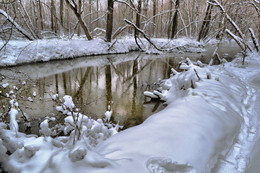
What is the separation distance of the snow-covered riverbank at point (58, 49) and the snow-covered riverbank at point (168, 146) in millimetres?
4323

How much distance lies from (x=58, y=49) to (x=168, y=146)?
1125 centimetres

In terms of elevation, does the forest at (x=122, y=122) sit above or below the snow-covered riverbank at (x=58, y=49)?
below

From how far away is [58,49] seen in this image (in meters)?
12.2

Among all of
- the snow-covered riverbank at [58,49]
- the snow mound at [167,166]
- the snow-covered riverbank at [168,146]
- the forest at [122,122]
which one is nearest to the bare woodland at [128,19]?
the forest at [122,122]

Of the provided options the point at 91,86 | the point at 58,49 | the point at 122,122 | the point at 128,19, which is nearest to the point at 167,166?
the point at 122,122

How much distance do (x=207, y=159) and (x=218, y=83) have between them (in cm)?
368

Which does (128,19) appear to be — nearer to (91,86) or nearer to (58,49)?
(58,49)

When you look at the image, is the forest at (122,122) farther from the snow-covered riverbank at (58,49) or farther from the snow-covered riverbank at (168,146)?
the snow-covered riverbank at (58,49)

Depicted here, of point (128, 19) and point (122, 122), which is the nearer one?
point (122, 122)

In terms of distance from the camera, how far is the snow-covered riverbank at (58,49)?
9984 mm

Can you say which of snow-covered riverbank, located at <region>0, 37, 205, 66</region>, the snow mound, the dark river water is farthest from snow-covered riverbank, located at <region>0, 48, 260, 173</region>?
snow-covered riverbank, located at <region>0, 37, 205, 66</region>

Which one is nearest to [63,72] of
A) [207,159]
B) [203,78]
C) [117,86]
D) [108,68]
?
[108,68]

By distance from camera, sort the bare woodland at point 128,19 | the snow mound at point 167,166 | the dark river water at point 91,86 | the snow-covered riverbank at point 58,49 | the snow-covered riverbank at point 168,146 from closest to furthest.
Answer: the snow-covered riverbank at point 168,146 → the snow mound at point 167,166 → the dark river water at point 91,86 → the bare woodland at point 128,19 → the snow-covered riverbank at point 58,49

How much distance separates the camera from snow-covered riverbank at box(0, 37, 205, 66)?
9.98 meters
